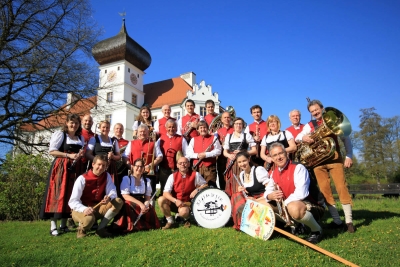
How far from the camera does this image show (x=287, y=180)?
420 cm

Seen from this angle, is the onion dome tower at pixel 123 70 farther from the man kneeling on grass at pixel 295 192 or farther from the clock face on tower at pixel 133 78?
the man kneeling on grass at pixel 295 192

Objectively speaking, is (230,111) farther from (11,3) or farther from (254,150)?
(11,3)

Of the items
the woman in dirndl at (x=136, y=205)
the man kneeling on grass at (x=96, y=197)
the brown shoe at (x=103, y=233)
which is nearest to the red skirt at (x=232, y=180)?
the woman in dirndl at (x=136, y=205)

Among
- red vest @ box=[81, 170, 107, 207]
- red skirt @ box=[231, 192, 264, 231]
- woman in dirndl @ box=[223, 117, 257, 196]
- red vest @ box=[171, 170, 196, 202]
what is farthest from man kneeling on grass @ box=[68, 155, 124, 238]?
woman in dirndl @ box=[223, 117, 257, 196]

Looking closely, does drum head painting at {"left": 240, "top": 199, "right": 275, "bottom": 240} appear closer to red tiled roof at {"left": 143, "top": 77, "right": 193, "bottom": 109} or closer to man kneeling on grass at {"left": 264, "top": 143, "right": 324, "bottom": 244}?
man kneeling on grass at {"left": 264, "top": 143, "right": 324, "bottom": 244}

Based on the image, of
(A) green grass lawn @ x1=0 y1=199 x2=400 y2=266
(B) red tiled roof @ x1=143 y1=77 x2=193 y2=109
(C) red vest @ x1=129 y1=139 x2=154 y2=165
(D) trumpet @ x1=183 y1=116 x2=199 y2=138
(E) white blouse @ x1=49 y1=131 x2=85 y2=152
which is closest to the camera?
(A) green grass lawn @ x1=0 y1=199 x2=400 y2=266

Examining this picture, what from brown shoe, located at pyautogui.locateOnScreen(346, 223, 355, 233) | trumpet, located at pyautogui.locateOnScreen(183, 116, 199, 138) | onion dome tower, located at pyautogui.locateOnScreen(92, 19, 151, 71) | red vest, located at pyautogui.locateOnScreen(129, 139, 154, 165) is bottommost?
brown shoe, located at pyautogui.locateOnScreen(346, 223, 355, 233)

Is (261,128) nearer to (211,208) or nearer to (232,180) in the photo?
A: (232,180)

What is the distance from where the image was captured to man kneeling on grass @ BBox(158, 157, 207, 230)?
5.24 meters

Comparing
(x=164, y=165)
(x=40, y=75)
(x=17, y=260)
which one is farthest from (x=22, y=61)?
(x=17, y=260)

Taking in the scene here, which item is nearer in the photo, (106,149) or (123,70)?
(106,149)

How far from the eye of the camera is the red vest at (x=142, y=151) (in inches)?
230

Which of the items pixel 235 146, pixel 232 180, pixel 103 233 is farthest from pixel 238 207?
pixel 103 233

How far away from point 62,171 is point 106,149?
835 mm
